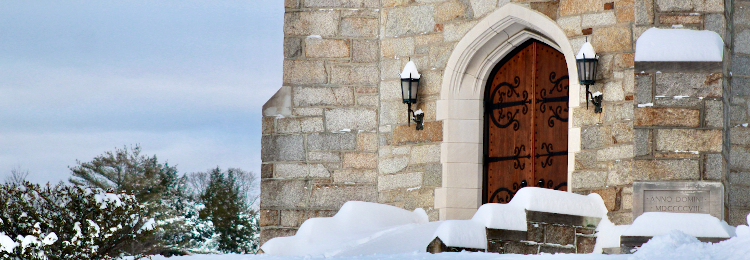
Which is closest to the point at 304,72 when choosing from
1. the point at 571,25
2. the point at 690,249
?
the point at 571,25

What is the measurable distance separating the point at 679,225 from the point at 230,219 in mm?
17362

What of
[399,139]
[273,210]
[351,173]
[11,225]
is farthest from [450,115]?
[11,225]

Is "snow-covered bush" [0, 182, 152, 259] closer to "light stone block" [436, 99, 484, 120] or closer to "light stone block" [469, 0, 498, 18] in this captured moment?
"light stone block" [436, 99, 484, 120]

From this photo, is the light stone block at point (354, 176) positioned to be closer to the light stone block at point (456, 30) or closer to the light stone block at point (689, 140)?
the light stone block at point (456, 30)

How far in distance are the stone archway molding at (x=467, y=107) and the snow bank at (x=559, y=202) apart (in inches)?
53.4

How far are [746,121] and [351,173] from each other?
366cm

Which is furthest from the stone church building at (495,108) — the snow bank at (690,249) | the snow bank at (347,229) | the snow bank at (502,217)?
the snow bank at (690,249)

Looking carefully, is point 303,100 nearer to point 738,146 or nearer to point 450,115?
point 450,115

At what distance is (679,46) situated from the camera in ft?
20.9

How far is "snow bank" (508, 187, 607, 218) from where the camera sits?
650cm

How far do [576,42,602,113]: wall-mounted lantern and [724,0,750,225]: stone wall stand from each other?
107 centimetres

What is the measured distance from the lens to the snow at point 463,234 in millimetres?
6090

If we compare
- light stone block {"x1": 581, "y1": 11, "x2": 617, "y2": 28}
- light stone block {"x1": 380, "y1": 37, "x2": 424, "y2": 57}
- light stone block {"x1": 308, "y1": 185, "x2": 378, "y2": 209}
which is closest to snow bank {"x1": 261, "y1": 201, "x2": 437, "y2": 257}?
light stone block {"x1": 308, "y1": 185, "x2": 378, "y2": 209}

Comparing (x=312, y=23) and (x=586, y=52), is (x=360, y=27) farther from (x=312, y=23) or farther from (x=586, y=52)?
→ (x=586, y=52)
